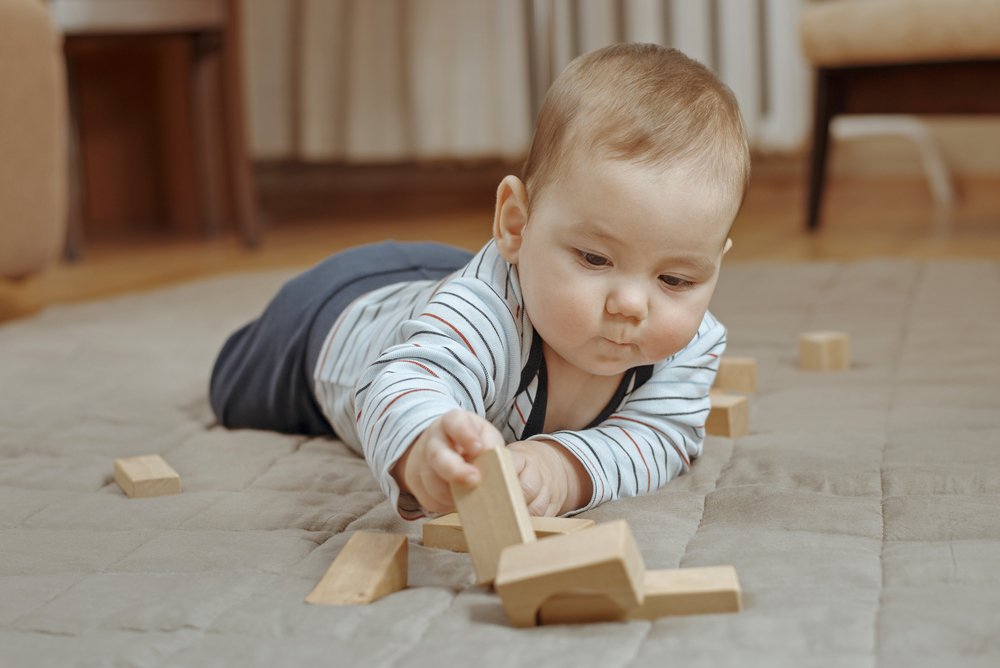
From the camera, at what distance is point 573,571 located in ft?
1.99

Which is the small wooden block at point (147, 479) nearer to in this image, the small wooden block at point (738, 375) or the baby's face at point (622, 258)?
the baby's face at point (622, 258)

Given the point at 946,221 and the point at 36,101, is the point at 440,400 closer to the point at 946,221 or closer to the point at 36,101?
the point at 36,101

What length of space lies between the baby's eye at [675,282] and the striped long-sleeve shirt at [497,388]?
12 cm

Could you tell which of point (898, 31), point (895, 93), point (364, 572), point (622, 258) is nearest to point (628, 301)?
point (622, 258)

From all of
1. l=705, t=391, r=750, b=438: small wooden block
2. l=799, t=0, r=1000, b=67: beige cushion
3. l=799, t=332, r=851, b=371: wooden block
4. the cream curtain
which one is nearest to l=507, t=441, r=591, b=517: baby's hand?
l=705, t=391, r=750, b=438: small wooden block

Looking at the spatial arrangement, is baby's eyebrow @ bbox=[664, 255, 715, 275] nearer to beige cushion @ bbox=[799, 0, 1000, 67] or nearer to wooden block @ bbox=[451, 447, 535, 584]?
wooden block @ bbox=[451, 447, 535, 584]

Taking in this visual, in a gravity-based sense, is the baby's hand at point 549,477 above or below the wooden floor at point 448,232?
above

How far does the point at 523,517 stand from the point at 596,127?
0.90 feet

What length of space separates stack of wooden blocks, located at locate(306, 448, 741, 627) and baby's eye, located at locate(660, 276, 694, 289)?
0.63 feet

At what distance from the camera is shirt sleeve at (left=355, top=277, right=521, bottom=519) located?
2.51 feet

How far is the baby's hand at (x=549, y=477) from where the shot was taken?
812mm

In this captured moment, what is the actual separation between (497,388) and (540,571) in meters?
0.29

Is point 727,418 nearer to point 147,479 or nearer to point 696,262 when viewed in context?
point 696,262

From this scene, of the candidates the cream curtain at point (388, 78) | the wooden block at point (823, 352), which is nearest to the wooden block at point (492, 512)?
the wooden block at point (823, 352)
